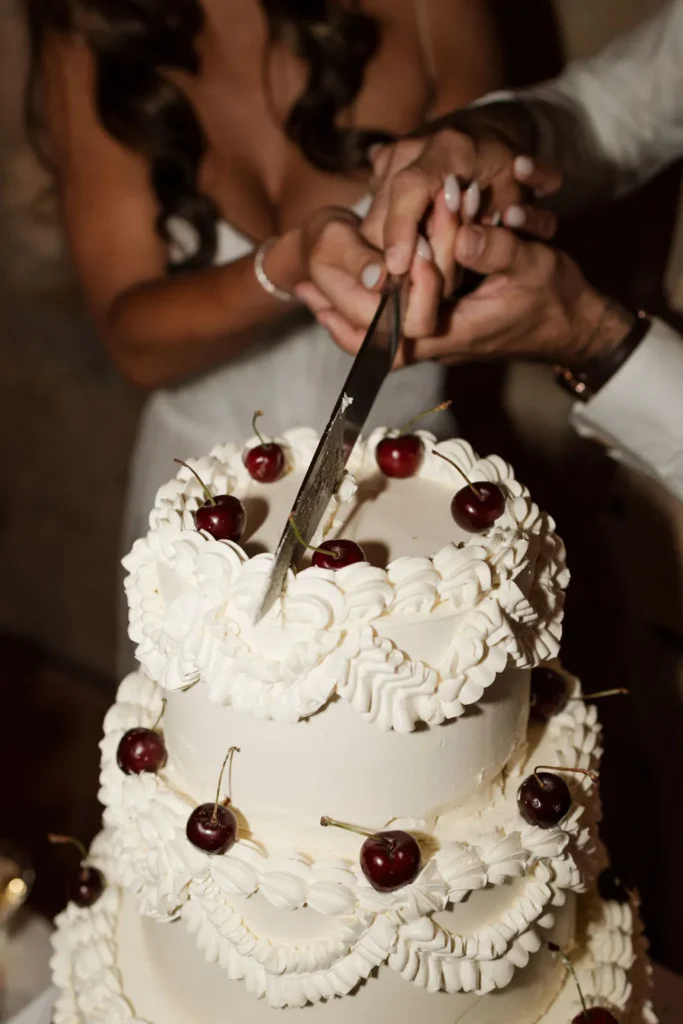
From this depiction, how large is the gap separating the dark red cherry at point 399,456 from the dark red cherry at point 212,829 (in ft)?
1.14

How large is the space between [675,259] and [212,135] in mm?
748

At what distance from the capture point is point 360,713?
2.23ft

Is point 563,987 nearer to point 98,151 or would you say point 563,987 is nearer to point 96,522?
point 98,151

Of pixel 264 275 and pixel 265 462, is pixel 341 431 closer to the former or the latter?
pixel 265 462

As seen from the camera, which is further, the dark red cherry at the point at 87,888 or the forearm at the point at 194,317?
the forearm at the point at 194,317

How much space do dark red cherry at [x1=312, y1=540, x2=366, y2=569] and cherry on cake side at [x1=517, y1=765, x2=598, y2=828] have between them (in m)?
0.24

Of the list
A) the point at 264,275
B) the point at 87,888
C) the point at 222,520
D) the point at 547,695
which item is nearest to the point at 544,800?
the point at 547,695

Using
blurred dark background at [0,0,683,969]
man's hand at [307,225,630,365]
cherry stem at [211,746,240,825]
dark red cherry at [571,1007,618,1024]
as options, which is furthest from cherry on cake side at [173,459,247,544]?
blurred dark background at [0,0,683,969]

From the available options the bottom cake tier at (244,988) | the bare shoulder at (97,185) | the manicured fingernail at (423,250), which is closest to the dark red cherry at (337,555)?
the bottom cake tier at (244,988)

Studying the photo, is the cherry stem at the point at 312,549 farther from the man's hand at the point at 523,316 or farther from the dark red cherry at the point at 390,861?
the man's hand at the point at 523,316

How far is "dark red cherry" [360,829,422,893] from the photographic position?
0.69 m

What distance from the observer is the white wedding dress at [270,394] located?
1.34m

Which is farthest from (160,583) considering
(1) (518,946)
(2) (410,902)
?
(1) (518,946)

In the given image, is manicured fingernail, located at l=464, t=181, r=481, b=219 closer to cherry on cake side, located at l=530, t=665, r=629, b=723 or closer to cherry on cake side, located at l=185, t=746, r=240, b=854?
cherry on cake side, located at l=530, t=665, r=629, b=723
